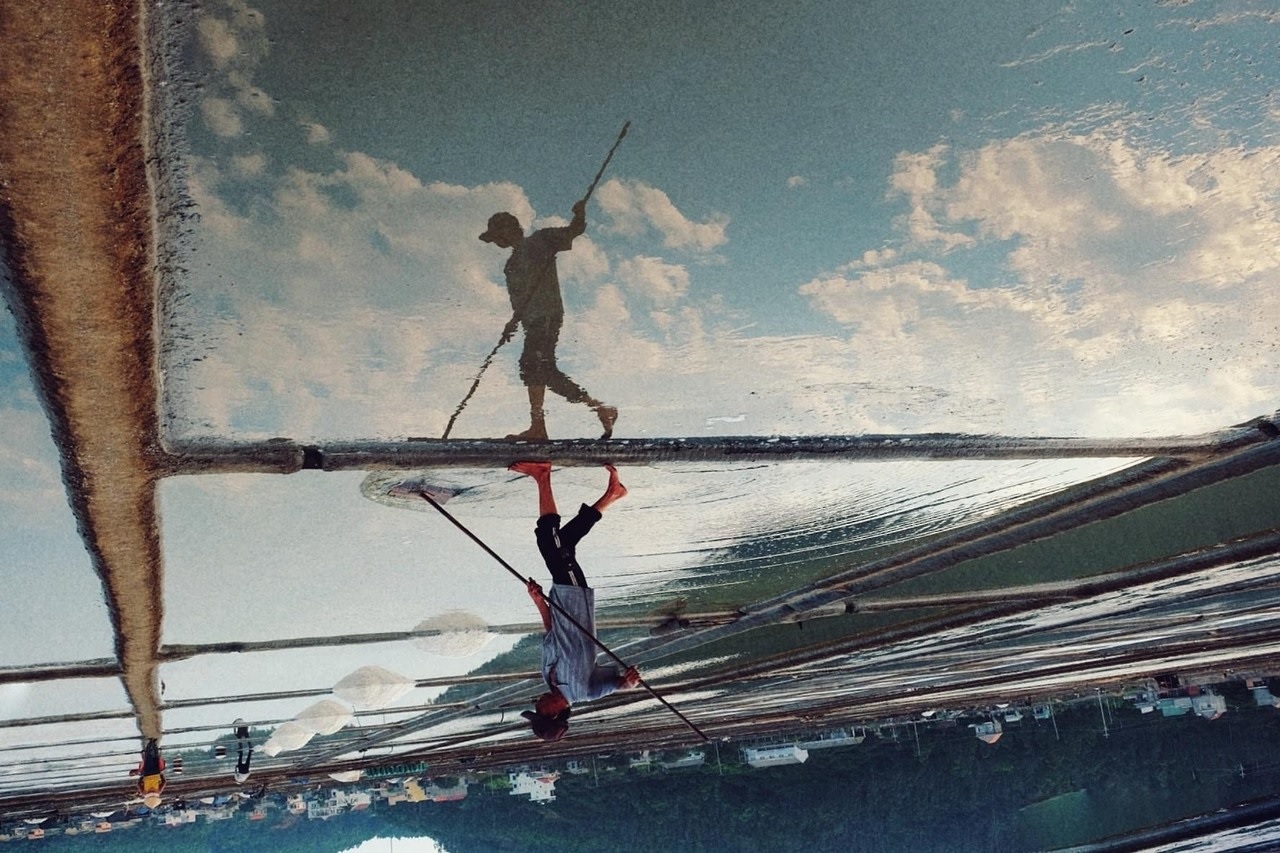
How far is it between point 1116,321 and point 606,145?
4.43 feet

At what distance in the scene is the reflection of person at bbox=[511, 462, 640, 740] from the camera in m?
2.39

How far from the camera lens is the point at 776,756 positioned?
2884 centimetres

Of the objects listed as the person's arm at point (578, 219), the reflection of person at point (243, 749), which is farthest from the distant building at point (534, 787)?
the person's arm at point (578, 219)

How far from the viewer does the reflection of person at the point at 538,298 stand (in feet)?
4.63

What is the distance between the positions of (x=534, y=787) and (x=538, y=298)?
1327 inches

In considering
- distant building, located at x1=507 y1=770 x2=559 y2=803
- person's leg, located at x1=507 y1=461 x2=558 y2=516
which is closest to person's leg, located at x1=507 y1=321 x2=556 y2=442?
person's leg, located at x1=507 y1=461 x2=558 y2=516

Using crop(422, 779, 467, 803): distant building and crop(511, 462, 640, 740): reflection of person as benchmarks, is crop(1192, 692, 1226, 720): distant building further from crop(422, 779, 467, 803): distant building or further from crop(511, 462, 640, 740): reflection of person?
crop(511, 462, 640, 740): reflection of person

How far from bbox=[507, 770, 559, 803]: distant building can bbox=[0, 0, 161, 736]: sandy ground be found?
3051cm

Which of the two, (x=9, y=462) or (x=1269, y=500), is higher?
(x=9, y=462)

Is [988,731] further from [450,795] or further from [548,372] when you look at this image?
[548,372]

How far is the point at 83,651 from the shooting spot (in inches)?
121

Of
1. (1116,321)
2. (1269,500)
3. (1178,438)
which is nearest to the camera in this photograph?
(1116,321)

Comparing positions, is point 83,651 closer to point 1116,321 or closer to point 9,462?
point 9,462

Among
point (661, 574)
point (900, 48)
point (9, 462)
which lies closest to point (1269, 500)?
point (661, 574)
